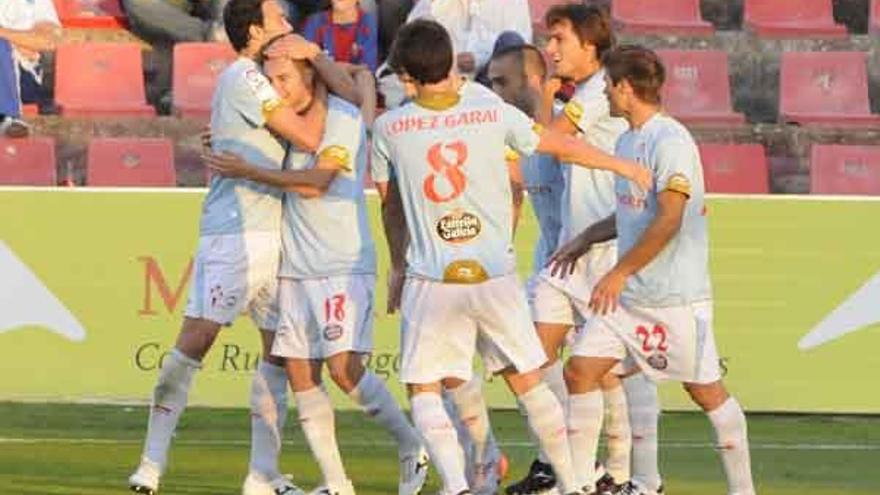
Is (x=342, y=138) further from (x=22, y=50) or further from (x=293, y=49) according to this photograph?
(x=22, y=50)

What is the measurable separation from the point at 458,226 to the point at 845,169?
8.31 m

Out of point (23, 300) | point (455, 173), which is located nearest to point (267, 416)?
point (455, 173)

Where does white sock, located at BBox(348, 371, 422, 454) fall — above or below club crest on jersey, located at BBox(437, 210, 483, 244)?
below

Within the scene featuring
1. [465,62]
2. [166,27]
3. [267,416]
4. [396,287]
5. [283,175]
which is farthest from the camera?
[166,27]

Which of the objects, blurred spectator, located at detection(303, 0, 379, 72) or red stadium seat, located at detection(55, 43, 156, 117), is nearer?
blurred spectator, located at detection(303, 0, 379, 72)

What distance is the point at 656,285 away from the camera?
416 inches

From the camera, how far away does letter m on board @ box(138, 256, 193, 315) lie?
15.3m

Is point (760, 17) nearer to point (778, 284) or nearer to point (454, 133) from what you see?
point (778, 284)

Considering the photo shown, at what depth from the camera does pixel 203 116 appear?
18.7m

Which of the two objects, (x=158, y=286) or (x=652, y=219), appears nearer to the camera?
(x=652, y=219)

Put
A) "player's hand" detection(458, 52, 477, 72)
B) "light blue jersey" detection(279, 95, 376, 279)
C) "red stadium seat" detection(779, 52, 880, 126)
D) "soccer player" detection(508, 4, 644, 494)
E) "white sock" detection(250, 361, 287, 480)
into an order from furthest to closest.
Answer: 1. "red stadium seat" detection(779, 52, 880, 126)
2. "player's hand" detection(458, 52, 477, 72)
3. "white sock" detection(250, 361, 287, 480)
4. "soccer player" detection(508, 4, 644, 494)
5. "light blue jersey" detection(279, 95, 376, 279)

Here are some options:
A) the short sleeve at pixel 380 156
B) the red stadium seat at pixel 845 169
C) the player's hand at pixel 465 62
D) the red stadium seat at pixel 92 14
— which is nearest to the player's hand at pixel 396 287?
the short sleeve at pixel 380 156

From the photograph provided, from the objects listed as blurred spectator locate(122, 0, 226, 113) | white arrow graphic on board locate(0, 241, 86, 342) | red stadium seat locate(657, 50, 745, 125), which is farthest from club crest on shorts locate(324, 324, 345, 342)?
blurred spectator locate(122, 0, 226, 113)

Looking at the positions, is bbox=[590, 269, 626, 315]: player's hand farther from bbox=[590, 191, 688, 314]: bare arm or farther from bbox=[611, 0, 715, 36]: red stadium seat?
bbox=[611, 0, 715, 36]: red stadium seat
